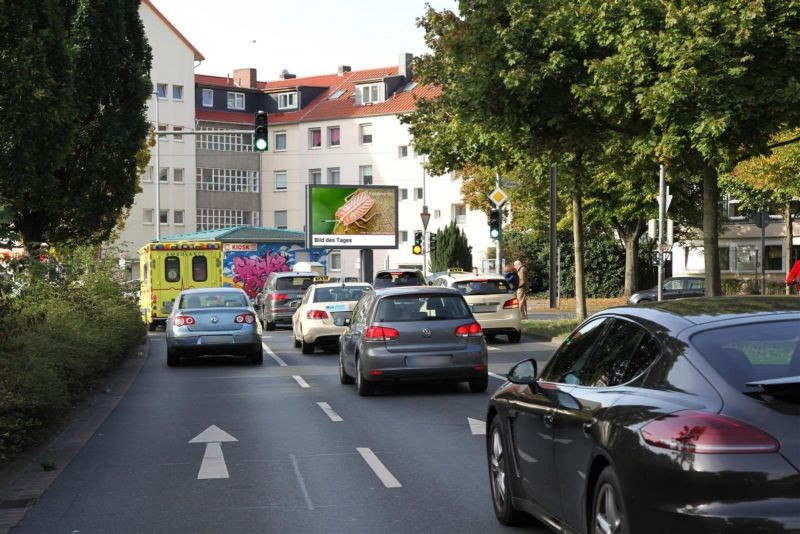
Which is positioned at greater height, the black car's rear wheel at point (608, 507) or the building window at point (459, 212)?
the building window at point (459, 212)

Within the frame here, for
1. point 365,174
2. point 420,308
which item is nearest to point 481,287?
point 420,308

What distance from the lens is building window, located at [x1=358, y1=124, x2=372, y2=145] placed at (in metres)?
92.1

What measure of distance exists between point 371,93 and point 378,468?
8439cm

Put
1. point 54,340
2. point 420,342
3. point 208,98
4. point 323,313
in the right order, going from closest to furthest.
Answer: point 54,340 < point 420,342 < point 323,313 < point 208,98

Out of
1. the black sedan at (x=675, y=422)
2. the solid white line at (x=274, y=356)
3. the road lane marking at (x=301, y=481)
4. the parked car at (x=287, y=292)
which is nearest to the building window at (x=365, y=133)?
the parked car at (x=287, y=292)

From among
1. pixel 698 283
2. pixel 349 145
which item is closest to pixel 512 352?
pixel 698 283

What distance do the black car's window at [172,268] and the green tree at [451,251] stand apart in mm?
36488

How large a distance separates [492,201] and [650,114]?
15653 millimetres

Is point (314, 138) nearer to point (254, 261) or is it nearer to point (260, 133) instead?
point (254, 261)

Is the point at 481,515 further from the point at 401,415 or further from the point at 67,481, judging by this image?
the point at 401,415

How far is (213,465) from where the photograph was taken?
35.6 feet

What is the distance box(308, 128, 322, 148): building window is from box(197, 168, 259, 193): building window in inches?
218

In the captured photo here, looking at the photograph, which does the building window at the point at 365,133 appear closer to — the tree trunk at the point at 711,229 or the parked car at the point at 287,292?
the parked car at the point at 287,292

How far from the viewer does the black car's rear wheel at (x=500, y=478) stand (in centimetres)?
753
